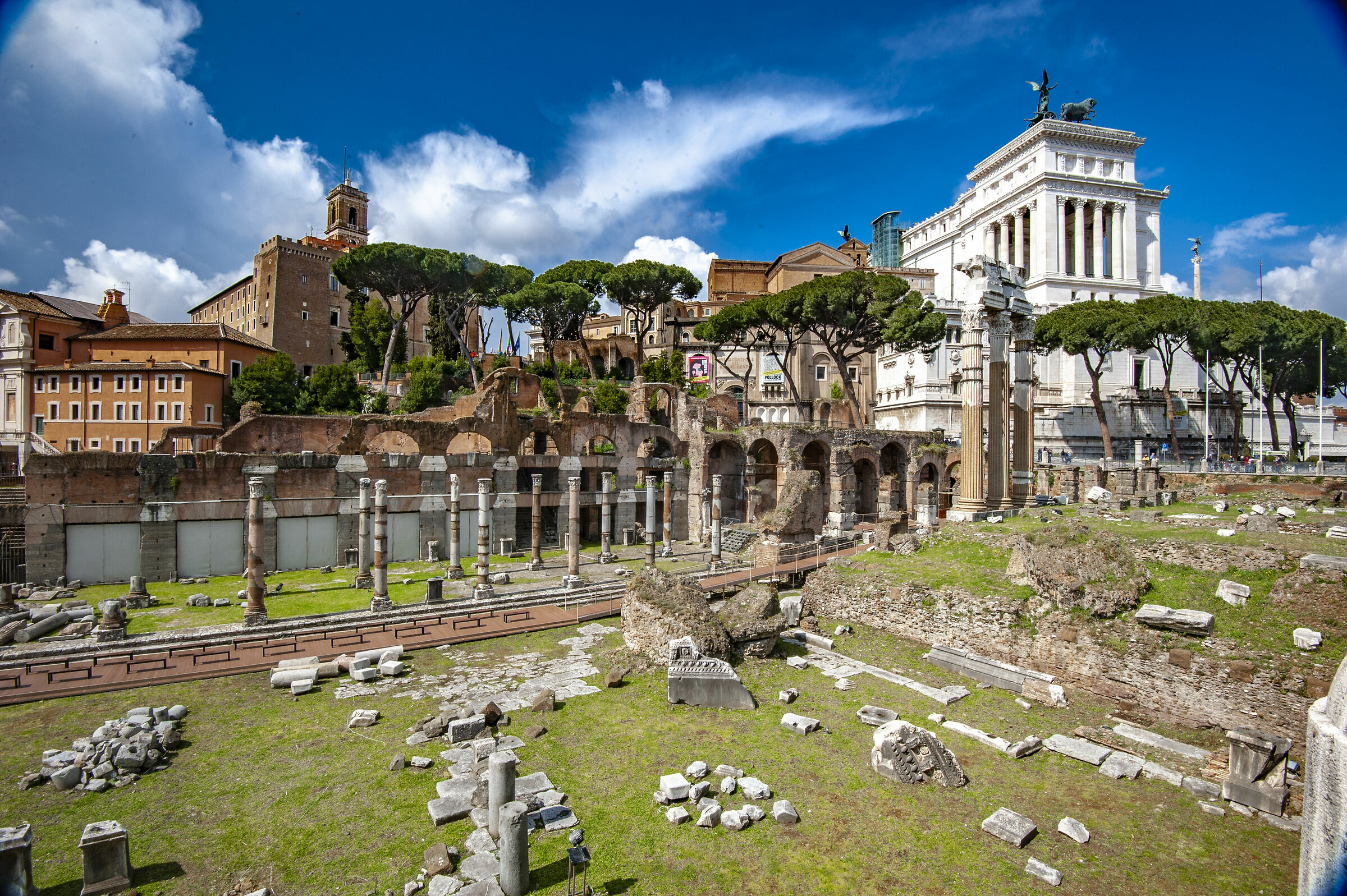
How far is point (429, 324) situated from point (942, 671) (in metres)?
46.8

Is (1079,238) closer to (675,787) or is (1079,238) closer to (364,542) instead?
(364,542)

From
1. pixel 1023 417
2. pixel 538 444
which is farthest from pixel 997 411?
pixel 538 444

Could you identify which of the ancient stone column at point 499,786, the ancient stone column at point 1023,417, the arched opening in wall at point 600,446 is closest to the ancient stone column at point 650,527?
the arched opening in wall at point 600,446

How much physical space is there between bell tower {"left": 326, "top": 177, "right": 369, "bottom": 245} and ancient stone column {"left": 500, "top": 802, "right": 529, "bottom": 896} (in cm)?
7411

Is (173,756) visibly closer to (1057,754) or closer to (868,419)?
(1057,754)

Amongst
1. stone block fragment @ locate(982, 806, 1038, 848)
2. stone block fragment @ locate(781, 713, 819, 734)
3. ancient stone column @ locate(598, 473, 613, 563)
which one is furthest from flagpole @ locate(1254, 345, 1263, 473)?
stone block fragment @ locate(982, 806, 1038, 848)

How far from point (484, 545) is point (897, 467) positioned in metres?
24.8

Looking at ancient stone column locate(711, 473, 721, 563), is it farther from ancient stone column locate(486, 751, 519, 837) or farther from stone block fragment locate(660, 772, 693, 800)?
ancient stone column locate(486, 751, 519, 837)

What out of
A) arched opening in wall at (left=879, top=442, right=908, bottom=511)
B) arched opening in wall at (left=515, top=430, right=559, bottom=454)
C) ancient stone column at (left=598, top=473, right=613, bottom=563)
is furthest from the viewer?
arched opening in wall at (left=879, top=442, right=908, bottom=511)

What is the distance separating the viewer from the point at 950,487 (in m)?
38.2

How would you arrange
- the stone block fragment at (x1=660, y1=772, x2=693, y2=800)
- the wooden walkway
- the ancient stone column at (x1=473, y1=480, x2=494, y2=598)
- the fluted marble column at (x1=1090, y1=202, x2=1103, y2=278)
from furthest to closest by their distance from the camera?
the fluted marble column at (x1=1090, y1=202, x2=1103, y2=278)
the ancient stone column at (x1=473, y1=480, x2=494, y2=598)
the wooden walkway
the stone block fragment at (x1=660, y1=772, x2=693, y2=800)

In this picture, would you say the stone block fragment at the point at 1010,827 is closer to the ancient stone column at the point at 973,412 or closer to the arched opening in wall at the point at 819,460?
the ancient stone column at the point at 973,412

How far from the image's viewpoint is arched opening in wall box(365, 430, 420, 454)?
27.1m

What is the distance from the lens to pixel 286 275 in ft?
166
